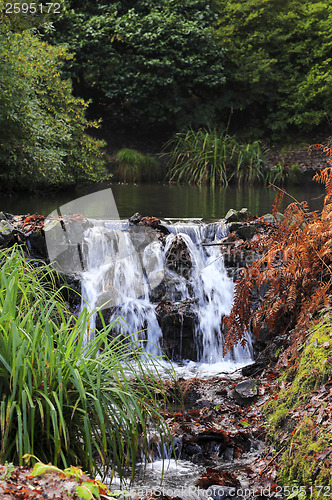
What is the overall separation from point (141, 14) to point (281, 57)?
528cm

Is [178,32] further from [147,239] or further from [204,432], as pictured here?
[204,432]

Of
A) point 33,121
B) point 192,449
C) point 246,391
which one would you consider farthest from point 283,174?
point 192,449

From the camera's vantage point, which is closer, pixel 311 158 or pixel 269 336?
pixel 269 336

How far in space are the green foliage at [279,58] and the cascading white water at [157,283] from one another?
40.9 feet

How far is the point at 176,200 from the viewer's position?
36.9ft

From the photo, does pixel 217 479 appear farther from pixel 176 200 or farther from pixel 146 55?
pixel 146 55

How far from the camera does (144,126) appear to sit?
18469mm

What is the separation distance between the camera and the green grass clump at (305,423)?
261 cm

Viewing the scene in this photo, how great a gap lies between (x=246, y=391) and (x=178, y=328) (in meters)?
1.89

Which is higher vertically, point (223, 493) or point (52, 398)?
point (52, 398)

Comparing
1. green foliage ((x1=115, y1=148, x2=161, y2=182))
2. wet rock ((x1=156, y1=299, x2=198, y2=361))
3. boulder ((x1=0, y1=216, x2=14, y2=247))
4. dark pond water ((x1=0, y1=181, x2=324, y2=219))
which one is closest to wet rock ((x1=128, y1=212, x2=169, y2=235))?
wet rock ((x1=156, y1=299, x2=198, y2=361))

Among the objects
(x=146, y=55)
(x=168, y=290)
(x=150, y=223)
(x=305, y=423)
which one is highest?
(x=146, y=55)

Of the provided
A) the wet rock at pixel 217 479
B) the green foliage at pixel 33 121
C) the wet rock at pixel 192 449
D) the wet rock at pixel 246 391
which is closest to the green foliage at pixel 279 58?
the green foliage at pixel 33 121

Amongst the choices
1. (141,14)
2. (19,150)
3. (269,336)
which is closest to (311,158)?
(141,14)
